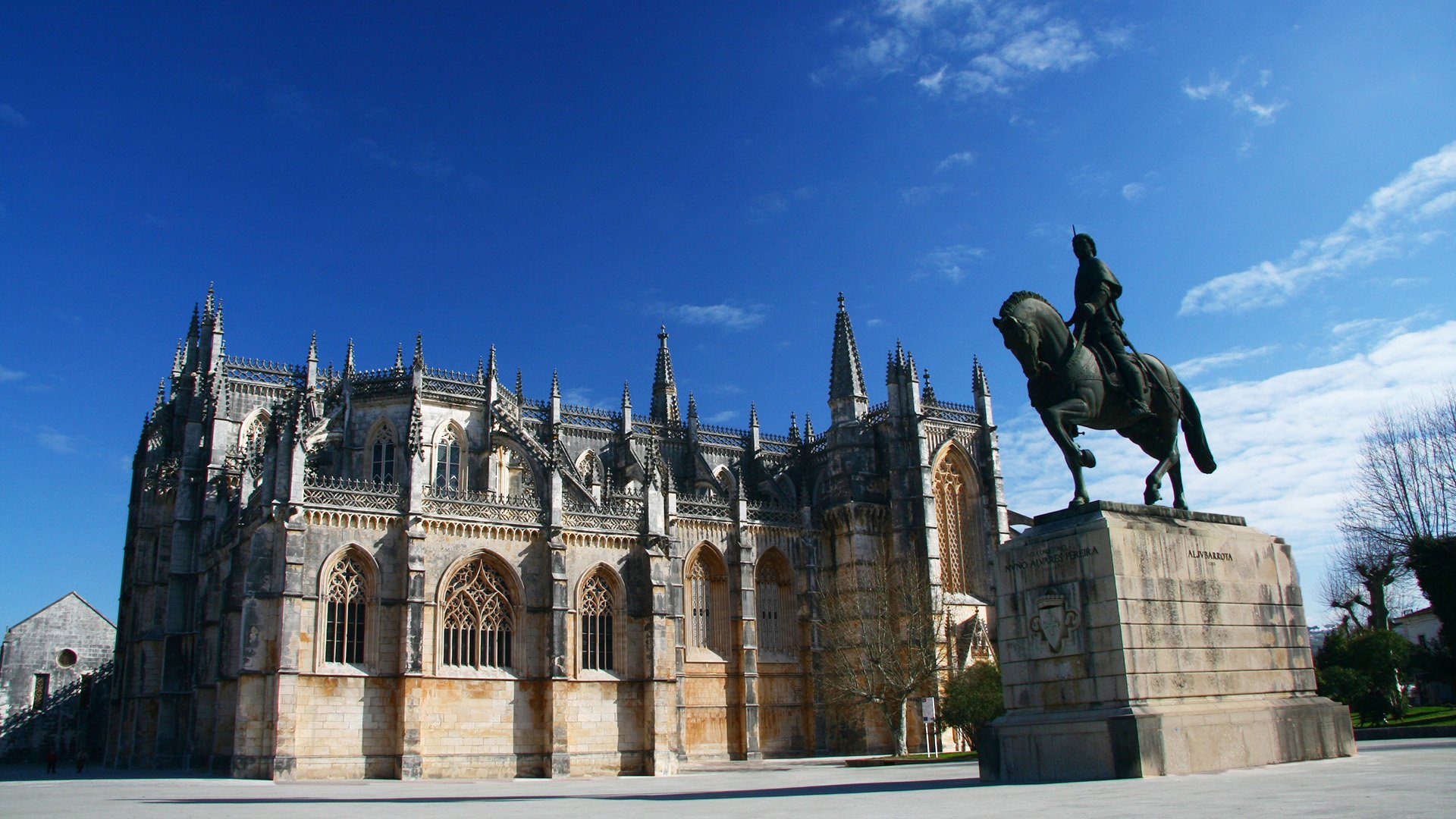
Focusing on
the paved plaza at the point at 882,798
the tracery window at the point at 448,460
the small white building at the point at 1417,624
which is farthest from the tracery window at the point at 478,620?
the small white building at the point at 1417,624

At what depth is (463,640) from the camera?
117 feet

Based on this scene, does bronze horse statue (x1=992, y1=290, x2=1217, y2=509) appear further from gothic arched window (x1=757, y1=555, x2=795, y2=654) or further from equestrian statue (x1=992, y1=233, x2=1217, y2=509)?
gothic arched window (x1=757, y1=555, x2=795, y2=654)

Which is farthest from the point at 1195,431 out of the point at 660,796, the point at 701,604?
the point at 701,604

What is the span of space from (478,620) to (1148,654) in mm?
26001

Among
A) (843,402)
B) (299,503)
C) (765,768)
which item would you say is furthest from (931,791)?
(843,402)

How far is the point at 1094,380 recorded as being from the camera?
15.9 metres

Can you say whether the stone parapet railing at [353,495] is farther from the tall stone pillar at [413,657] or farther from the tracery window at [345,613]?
the tracery window at [345,613]

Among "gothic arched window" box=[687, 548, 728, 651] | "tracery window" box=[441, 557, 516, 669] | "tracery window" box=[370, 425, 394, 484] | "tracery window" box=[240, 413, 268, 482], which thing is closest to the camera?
"tracery window" box=[441, 557, 516, 669]

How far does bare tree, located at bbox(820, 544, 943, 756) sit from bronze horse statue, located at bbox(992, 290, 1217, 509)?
89.7 feet

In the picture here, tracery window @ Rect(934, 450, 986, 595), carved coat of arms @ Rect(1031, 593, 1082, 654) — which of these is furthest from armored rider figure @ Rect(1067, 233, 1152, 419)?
tracery window @ Rect(934, 450, 986, 595)

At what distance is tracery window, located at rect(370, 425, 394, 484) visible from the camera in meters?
43.7

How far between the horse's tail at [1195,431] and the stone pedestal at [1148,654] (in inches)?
56.2

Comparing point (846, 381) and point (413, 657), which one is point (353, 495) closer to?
point (413, 657)

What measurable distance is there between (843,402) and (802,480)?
16.9 ft
